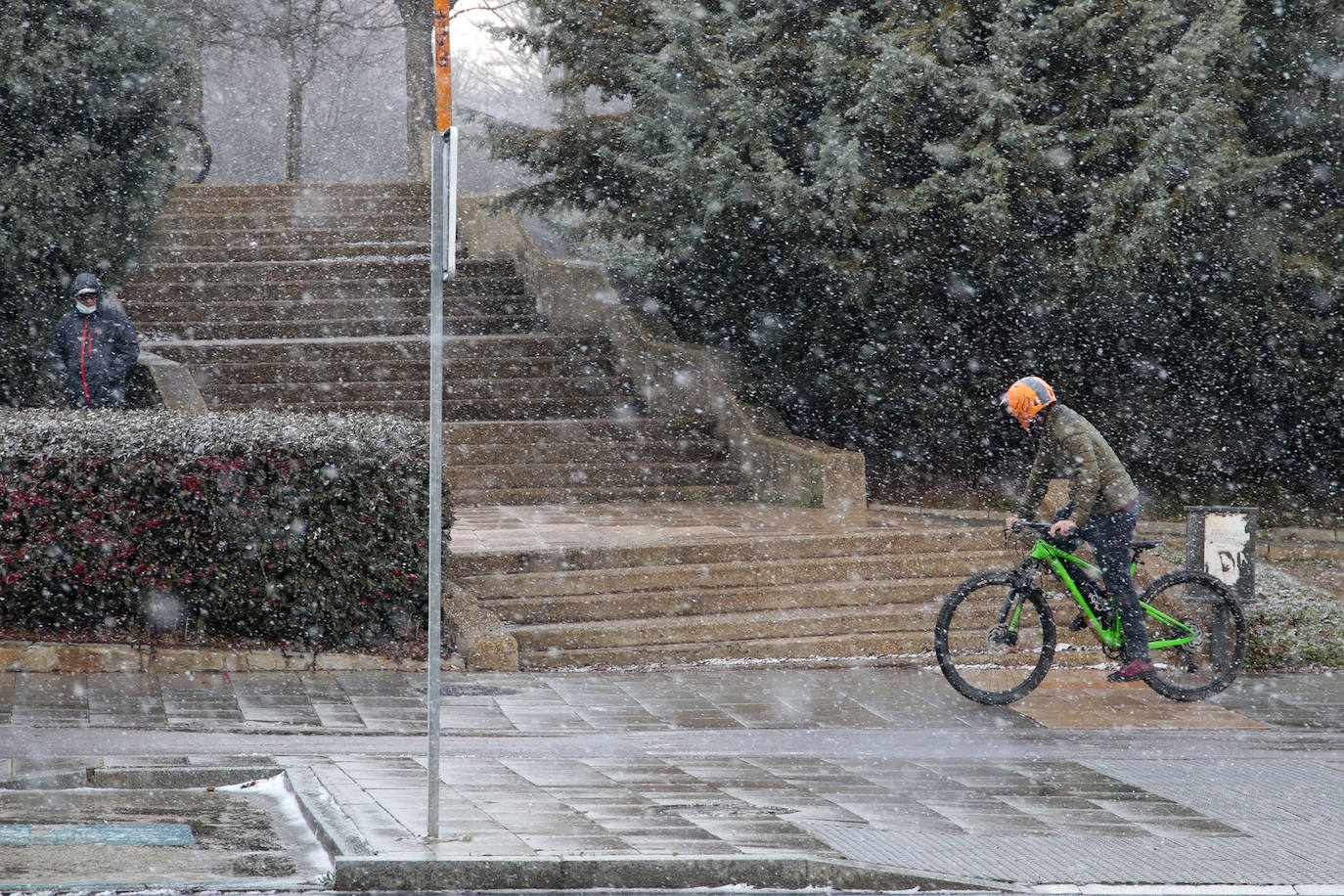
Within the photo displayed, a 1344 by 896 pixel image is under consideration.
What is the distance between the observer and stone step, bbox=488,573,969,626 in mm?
9789

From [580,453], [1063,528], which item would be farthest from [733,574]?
[580,453]

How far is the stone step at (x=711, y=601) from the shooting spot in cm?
979

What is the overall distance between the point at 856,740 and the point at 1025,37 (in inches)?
307

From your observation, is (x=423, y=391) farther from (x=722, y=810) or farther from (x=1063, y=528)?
(x=722, y=810)

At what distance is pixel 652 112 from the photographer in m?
14.5

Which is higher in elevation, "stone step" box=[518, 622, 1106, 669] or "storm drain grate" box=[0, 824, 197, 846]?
"storm drain grate" box=[0, 824, 197, 846]

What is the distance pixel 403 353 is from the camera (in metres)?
15.9

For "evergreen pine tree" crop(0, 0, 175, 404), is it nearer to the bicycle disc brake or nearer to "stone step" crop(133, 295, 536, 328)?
"stone step" crop(133, 295, 536, 328)

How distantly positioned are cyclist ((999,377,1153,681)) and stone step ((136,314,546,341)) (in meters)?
10.3

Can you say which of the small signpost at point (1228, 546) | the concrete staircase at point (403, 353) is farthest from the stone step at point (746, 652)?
the concrete staircase at point (403, 353)

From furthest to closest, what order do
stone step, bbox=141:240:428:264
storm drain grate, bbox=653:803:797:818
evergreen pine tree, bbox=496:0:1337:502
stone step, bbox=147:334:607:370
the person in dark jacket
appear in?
1. stone step, bbox=141:240:428:264
2. stone step, bbox=147:334:607:370
3. evergreen pine tree, bbox=496:0:1337:502
4. the person in dark jacket
5. storm drain grate, bbox=653:803:797:818

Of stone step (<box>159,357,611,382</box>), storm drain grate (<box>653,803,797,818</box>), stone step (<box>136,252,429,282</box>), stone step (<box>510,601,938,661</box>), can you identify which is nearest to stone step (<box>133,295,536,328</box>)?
stone step (<box>136,252,429,282</box>)

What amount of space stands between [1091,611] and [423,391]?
861 cm

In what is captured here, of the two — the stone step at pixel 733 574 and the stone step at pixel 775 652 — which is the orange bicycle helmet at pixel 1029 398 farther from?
the stone step at pixel 733 574
